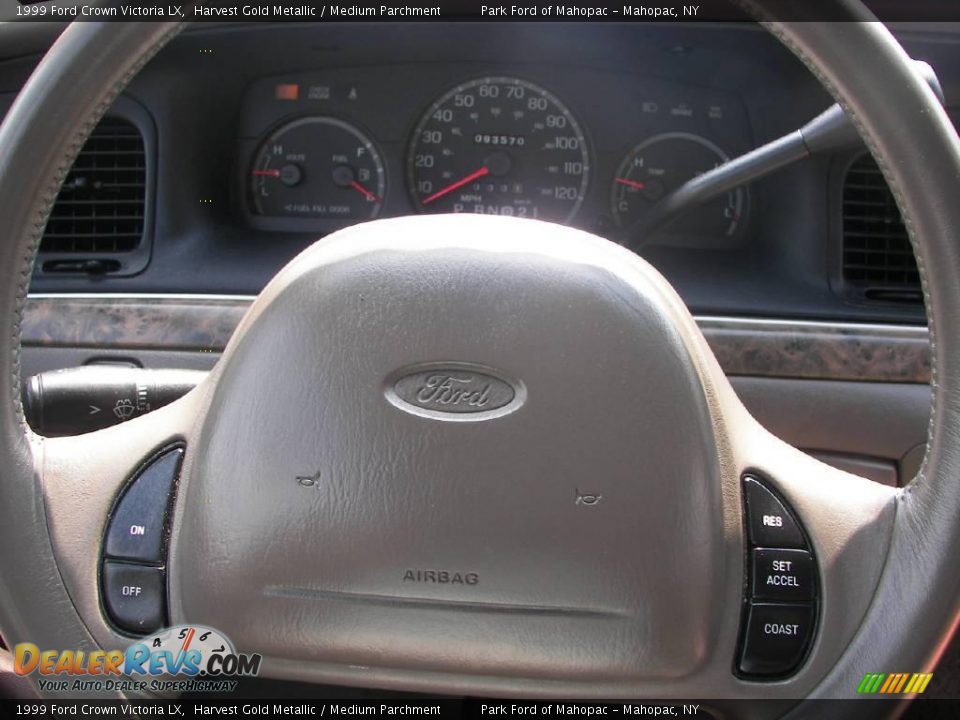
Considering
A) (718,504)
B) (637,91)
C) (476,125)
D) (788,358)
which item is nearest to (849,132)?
(788,358)

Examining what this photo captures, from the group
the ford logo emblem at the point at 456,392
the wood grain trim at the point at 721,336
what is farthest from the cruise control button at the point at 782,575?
the wood grain trim at the point at 721,336

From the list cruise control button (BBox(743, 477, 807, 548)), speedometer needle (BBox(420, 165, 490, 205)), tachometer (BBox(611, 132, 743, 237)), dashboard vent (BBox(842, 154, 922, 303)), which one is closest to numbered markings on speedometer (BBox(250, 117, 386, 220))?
speedometer needle (BBox(420, 165, 490, 205))

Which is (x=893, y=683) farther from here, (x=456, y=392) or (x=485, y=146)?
(x=485, y=146)

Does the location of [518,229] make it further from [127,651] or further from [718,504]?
[127,651]

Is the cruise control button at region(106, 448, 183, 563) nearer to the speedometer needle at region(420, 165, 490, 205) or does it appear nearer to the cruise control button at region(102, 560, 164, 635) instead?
the cruise control button at region(102, 560, 164, 635)

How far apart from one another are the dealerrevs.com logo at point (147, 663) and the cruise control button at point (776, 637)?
0.47 m

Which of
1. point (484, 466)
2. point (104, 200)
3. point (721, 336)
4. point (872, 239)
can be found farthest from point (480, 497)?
point (104, 200)

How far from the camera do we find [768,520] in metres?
1.03

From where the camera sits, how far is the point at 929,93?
92 cm

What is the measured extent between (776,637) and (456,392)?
14.9 inches

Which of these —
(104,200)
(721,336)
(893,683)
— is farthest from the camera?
(104,200)

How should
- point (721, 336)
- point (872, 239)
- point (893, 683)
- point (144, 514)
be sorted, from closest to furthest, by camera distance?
point (893, 683) < point (144, 514) < point (721, 336) < point (872, 239)

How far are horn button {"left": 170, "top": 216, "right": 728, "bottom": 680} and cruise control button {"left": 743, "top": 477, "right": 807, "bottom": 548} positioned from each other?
0.14ft

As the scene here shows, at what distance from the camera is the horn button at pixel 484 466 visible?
38.9 inches
